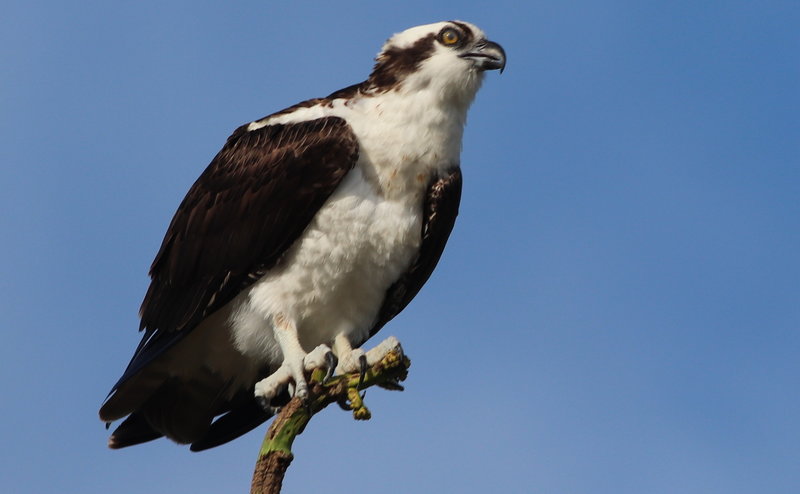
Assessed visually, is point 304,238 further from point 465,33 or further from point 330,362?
point 465,33

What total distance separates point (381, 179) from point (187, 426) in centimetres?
186

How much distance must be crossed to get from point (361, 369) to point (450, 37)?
2.04 metres

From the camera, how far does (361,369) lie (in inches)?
240

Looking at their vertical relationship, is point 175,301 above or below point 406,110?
below

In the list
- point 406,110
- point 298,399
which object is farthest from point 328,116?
point 298,399

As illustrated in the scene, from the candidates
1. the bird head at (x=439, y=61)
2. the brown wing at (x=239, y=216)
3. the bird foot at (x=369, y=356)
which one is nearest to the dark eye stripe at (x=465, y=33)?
the bird head at (x=439, y=61)

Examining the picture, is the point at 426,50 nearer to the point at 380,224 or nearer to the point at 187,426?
the point at 380,224

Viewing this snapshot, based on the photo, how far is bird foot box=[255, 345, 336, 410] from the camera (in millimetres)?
6230

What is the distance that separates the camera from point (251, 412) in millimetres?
7453

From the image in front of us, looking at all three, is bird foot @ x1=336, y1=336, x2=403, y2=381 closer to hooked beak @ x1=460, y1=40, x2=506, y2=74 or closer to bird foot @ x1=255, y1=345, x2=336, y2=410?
bird foot @ x1=255, y1=345, x2=336, y2=410

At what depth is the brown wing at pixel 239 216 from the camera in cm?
665

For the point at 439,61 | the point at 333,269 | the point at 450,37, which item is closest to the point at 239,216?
the point at 333,269

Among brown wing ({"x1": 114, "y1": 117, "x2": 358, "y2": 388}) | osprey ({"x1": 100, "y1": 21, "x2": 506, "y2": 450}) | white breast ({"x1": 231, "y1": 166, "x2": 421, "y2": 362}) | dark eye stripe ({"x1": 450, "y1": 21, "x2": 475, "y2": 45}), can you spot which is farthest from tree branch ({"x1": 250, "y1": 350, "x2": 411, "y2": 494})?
dark eye stripe ({"x1": 450, "y1": 21, "x2": 475, "y2": 45})

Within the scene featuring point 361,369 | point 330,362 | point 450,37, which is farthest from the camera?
point 450,37
